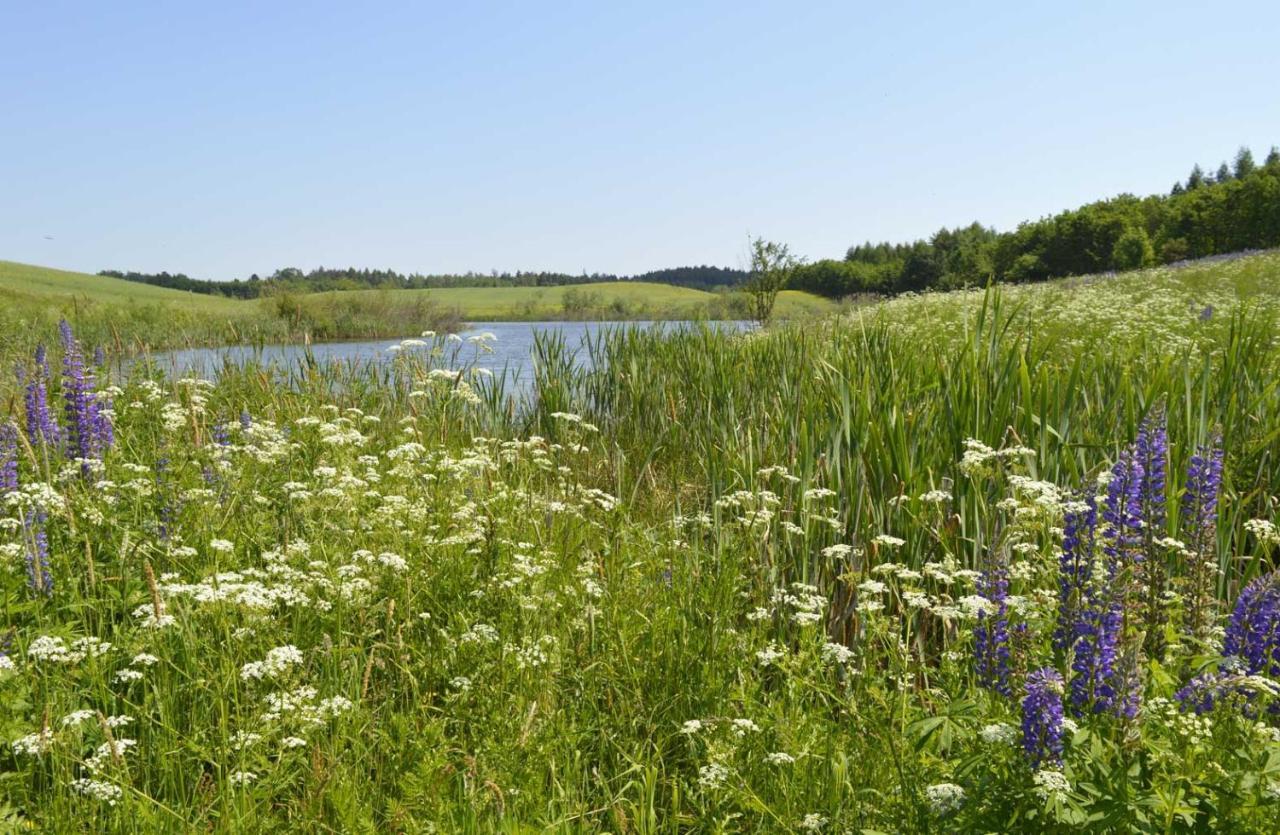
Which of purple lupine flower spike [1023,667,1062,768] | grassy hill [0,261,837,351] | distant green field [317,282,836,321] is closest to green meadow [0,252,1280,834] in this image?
purple lupine flower spike [1023,667,1062,768]

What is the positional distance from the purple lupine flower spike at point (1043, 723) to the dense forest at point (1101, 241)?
4709 cm

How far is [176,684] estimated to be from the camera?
297 cm

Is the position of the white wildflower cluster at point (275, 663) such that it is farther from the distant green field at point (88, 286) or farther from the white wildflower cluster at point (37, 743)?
the distant green field at point (88, 286)

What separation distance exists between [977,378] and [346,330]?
39.7 meters

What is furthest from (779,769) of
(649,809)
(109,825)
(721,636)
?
(109,825)

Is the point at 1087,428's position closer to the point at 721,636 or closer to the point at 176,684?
the point at 721,636

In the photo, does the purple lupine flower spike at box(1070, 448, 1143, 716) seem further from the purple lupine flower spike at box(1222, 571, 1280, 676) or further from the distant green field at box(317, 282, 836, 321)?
the distant green field at box(317, 282, 836, 321)

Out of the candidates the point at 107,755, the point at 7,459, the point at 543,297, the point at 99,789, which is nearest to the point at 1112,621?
the point at 99,789

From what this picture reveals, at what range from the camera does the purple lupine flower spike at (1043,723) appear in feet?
5.98

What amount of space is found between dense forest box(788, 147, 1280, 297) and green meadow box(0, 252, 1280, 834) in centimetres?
4426

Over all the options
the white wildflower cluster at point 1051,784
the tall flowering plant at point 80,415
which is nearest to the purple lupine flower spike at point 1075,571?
the white wildflower cluster at point 1051,784

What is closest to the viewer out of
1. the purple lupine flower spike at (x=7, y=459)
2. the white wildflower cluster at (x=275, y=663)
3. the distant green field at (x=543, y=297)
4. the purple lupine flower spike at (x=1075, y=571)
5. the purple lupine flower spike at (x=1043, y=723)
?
the purple lupine flower spike at (x=1043, y=723)

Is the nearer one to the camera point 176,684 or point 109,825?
point 109,825

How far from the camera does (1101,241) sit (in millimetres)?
72125
